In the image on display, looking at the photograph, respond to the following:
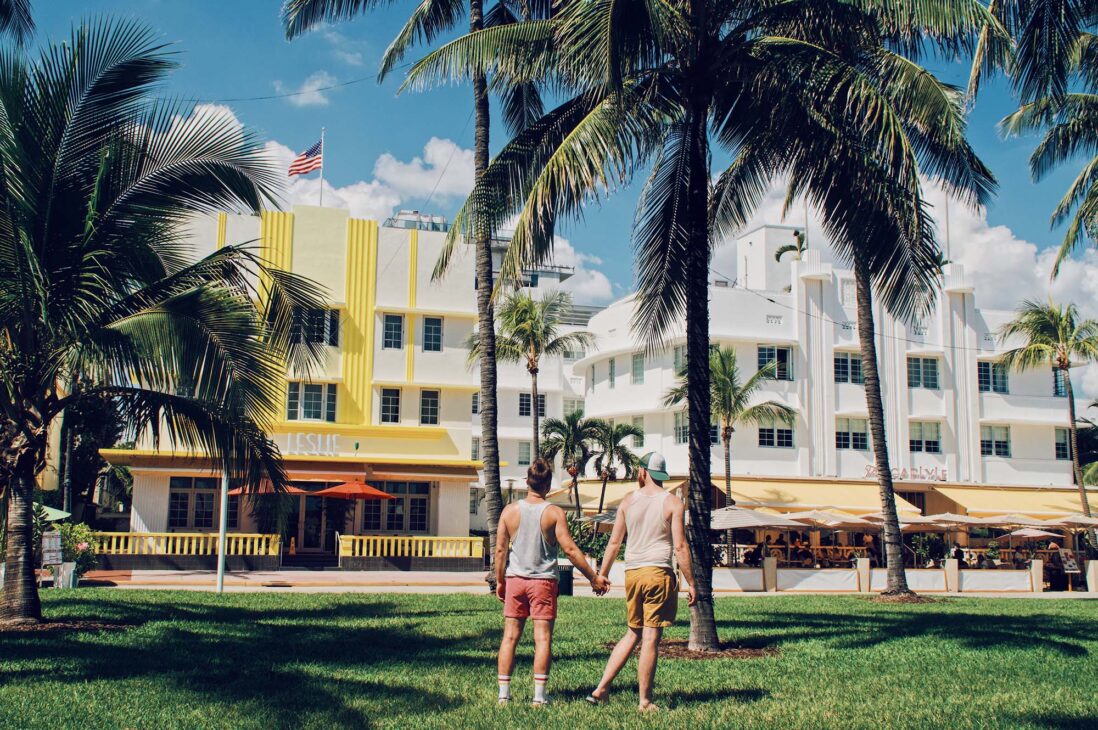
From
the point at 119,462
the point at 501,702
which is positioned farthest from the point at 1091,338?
the point at 501,702

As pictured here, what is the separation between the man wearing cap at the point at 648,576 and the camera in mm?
7781

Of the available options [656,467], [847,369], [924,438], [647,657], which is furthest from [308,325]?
[924,438]

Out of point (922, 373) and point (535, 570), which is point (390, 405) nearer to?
point (922, 373)

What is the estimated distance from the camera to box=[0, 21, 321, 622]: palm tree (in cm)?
1255

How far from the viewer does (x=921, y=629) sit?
14.5 meters

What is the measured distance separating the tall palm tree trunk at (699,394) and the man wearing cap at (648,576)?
3646mm

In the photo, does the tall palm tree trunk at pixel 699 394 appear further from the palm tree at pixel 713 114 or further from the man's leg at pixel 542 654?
the man's leg at pixel 542 654

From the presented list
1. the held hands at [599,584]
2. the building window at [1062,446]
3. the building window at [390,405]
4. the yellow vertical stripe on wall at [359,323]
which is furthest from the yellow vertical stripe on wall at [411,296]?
the building window at [1062,446]

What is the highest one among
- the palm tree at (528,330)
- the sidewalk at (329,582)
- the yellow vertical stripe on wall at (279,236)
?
the yellow vertical stripe on wall at (279,236)

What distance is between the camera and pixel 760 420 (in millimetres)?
40781

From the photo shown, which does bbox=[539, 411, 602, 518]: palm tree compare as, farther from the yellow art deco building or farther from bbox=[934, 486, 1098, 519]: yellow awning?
bbox=[934, 486, 1098, 519]: yellow awning

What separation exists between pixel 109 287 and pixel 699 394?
24.2 ft

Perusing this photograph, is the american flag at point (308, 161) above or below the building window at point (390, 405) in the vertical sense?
above

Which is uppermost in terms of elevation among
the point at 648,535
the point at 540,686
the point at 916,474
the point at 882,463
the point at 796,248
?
the point at 796,248
